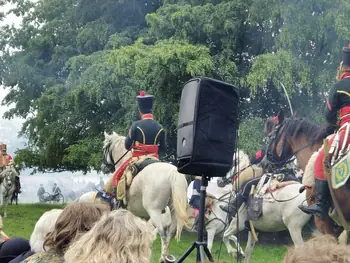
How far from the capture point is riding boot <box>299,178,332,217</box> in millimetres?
6672

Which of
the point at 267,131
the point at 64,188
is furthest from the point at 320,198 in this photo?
the point at 64,188

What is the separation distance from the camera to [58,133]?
18.2m

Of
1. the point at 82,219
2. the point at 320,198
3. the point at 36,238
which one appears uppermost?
the point at 82,219

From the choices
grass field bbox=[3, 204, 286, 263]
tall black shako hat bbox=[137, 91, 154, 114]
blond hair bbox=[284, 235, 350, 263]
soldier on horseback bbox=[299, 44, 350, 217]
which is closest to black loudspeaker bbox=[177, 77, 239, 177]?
soldier on horseback bbox=[299, 44, 350, 217]

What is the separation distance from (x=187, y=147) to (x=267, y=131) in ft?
13.2

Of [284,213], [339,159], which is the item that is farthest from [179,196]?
[339,159]

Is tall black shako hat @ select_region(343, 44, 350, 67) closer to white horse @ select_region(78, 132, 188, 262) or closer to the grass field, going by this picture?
white horse @ select_region(78, 132, 188, 262)

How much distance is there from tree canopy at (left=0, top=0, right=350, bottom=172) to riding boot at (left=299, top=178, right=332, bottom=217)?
6.31m

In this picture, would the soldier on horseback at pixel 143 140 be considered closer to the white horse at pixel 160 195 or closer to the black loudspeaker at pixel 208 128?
the white horse at pixel 160 195

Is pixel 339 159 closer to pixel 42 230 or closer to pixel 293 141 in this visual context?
pixel 293 141

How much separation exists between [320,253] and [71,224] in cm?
153

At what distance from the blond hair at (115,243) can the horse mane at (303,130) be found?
5.22 meters

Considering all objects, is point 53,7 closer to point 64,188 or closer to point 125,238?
point 64,188

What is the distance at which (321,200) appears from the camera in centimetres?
673
